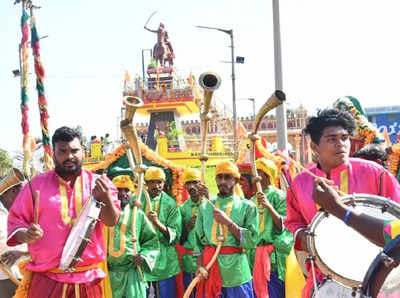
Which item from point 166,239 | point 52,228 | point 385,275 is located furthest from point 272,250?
point 385,275

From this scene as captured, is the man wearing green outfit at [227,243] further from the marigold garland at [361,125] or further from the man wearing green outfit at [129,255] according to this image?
the marigold garland at [361,125]

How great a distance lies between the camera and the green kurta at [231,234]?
6.21m

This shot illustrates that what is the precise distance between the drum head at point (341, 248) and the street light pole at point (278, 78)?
17.9 feet

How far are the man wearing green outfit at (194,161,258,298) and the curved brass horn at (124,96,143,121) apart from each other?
4.98ft

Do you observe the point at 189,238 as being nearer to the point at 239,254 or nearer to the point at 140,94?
the point at 239,254

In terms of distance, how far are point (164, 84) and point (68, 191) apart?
33463 millimetres

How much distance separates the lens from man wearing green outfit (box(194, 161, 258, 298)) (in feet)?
20.1

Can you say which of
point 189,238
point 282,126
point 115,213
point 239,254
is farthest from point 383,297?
point 282,126

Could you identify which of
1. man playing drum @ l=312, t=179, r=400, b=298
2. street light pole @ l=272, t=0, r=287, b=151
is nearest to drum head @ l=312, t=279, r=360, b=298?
man playing drum @ l=312, t=179, r=400, b=298

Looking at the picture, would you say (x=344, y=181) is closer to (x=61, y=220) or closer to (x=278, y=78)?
(x=61, y=220)

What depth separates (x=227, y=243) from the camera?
6.26m

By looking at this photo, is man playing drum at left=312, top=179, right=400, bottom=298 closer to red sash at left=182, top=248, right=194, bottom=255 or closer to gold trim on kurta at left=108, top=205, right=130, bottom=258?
gold trim on kurta at left=108, top=205, right=130, bottom=258

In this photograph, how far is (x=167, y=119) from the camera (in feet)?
127

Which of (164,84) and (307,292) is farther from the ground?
(164,84)
